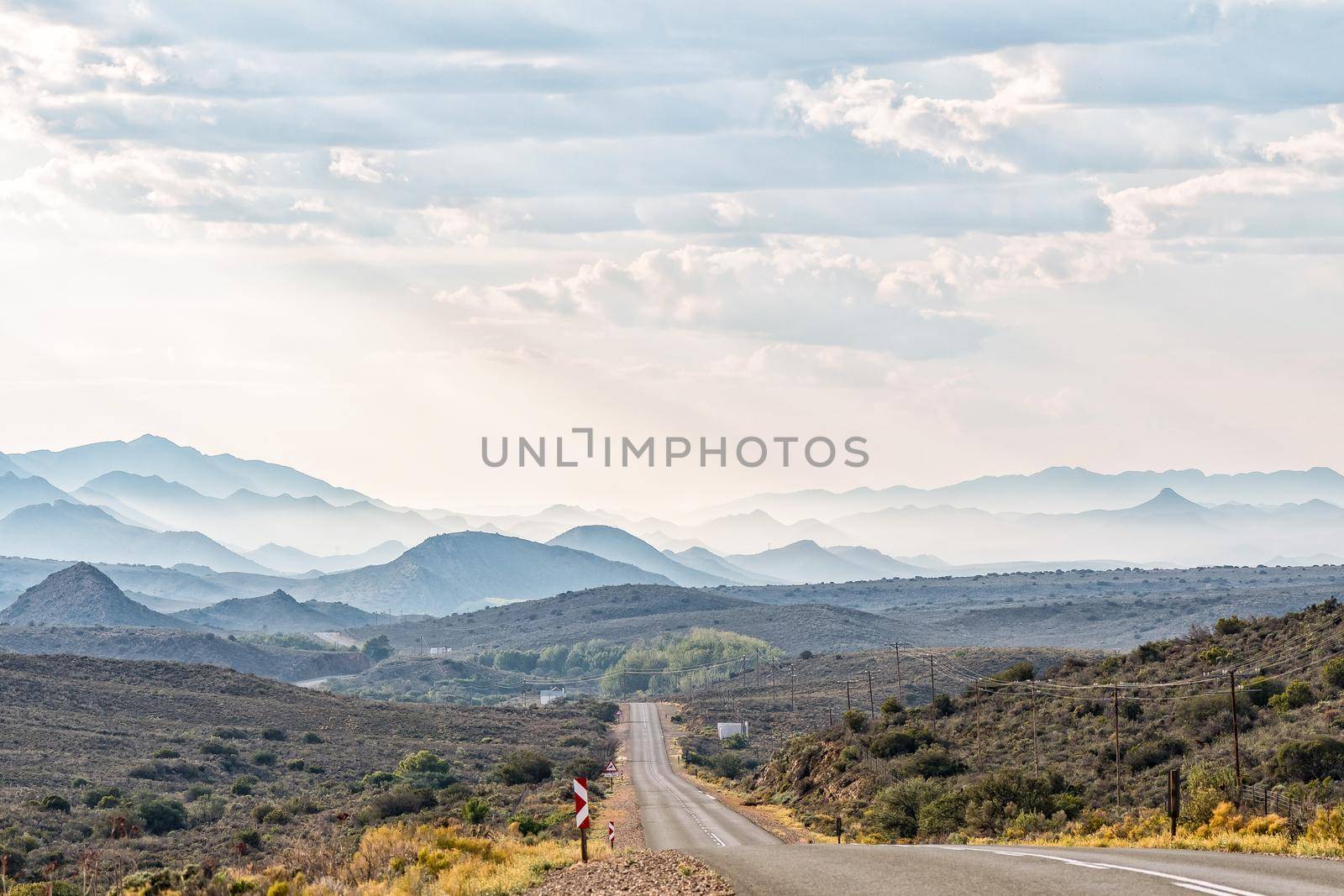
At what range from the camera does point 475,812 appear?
53.5 m

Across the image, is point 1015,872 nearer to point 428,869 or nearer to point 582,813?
point 428,869

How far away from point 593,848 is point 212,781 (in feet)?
191

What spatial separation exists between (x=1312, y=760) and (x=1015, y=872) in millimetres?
26365

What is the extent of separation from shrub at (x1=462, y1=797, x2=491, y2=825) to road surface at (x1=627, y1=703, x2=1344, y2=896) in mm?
26621

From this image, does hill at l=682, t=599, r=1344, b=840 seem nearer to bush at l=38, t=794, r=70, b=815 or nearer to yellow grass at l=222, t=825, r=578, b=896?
yellow grass at l=222, t=825, r=578, b=896

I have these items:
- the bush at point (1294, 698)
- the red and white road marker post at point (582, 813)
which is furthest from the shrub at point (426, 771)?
the red and white road marker post at point (582, 813)

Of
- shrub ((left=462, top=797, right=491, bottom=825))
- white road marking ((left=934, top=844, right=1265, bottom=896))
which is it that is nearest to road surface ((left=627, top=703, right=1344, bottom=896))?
white road marking ((left=934, top=844, right=1265, bottom=896))

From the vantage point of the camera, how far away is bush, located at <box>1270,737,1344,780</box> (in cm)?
3994

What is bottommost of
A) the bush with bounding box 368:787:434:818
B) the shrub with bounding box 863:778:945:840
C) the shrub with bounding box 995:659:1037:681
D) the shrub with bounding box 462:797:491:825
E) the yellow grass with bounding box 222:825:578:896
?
the bush with bounding box 368:787:434:818

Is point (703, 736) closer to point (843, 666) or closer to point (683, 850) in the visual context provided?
point (843, 666)

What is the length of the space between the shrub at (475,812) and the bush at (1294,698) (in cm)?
3048

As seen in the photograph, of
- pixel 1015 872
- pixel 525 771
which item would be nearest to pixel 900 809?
pixel 1015 872

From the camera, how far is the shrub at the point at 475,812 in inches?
2067

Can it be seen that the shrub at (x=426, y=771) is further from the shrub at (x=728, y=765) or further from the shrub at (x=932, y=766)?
the shrub at (x=932, y=766)
